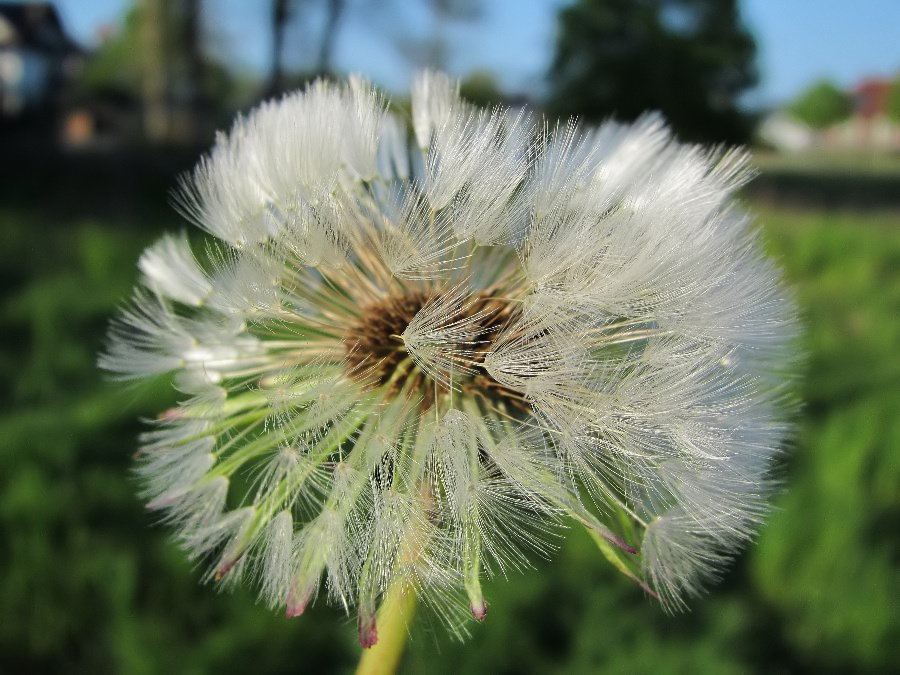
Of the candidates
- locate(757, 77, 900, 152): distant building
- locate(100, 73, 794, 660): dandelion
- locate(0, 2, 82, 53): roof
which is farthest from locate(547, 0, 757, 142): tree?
locate(757, 77, 900, 152): distant building

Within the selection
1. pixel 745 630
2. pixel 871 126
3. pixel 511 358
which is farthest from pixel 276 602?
pixel 871 126

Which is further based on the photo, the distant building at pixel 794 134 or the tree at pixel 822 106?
the distant building at pixel 794 134

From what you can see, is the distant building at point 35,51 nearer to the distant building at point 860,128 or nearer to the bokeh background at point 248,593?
the bokeh background at point 248,593

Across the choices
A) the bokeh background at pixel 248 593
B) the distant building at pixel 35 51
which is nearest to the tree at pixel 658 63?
the bokeh background at pixel 248 593

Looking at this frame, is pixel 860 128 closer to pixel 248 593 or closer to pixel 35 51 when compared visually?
pixel 35 51

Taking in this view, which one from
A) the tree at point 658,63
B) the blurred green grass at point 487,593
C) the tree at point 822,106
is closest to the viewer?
the blurred green grass at point 487,593

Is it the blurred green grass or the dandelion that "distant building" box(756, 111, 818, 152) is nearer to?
the blurred green grass
